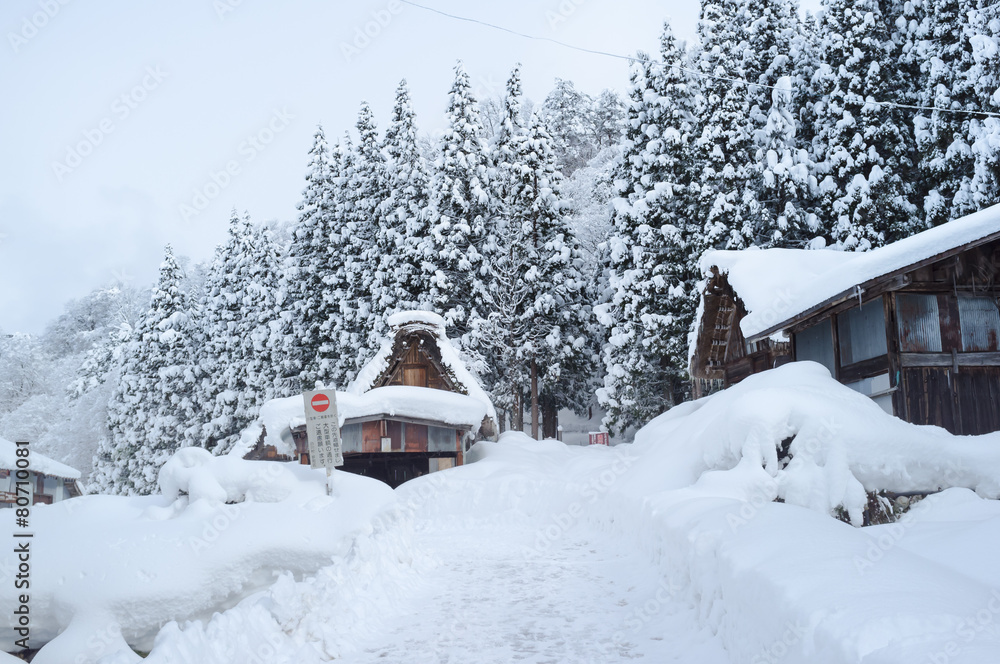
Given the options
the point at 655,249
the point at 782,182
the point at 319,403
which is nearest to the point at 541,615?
the point at 319,403

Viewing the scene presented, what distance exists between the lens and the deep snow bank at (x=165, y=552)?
605 cm

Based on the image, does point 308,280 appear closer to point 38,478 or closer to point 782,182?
point 38,478

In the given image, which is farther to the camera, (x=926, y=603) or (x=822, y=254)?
(x=822, y=254)

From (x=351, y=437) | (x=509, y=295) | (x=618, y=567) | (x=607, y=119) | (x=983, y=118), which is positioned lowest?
(x=618, y=567)

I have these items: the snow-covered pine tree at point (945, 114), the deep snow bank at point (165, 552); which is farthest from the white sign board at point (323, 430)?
the snow-covered pine tree at point (945, 114)

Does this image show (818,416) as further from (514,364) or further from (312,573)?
(514,364)

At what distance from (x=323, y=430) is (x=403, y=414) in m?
8.92

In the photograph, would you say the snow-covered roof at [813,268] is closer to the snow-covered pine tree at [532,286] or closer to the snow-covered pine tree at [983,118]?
the snow-covered pine tree at [983,118]

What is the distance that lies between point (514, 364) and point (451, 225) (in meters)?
6.84

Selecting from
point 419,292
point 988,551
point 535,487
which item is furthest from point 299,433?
point 988,551

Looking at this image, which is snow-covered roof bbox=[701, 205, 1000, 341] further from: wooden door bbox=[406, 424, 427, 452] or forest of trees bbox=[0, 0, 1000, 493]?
wooden door bbox=[406, 424, 427, 452]

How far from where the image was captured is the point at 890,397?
13.4 meters

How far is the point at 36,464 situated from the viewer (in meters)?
27.3

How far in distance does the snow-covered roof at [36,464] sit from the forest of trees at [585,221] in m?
7.58
